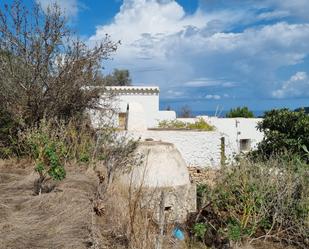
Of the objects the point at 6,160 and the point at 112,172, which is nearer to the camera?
the point at 112,172

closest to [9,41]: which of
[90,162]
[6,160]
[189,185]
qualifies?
[6,160]

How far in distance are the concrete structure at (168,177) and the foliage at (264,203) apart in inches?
69.4

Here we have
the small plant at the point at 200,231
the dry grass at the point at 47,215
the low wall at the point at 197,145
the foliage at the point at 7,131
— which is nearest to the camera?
the dry grass at the point at 47,215

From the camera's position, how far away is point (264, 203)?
7.33m

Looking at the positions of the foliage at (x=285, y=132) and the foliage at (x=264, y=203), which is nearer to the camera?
the foliage at (x=264, y=203)

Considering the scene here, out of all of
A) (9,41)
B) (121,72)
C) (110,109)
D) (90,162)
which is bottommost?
(90,162)

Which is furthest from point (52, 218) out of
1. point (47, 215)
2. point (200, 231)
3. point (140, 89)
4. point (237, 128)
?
point (237, 128)

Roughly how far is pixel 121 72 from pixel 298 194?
84.3 ft

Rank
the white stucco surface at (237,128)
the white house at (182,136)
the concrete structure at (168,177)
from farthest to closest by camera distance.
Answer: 1. the white stucco surface at (237,128)
2. the white house at (182,136)
3. the concrete structure at (168,177)

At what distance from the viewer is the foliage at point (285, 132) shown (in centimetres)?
1337

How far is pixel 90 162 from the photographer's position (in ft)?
30.7

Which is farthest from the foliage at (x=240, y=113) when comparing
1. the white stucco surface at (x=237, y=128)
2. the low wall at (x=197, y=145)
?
the low wall at (x=197, y=145)

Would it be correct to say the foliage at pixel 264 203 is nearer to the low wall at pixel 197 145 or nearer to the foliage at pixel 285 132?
the foliage at pixel 285 132

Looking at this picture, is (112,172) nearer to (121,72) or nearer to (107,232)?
(107,232)
